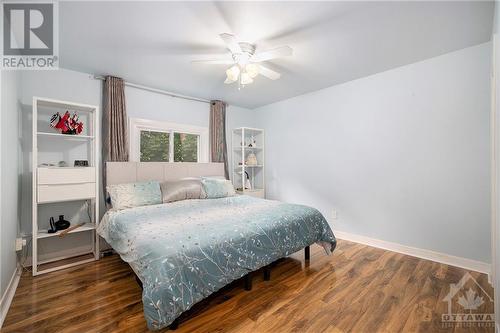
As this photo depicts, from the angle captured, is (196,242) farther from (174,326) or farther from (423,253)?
(423,253)

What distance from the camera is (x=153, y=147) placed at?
359 centimetres

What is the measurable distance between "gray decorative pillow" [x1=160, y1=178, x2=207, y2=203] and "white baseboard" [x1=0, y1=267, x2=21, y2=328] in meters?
1.51

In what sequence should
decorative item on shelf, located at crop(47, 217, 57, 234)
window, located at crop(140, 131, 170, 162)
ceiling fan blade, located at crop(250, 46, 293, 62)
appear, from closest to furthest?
ceiling fan blade, located at crop(250, 46, 293, 62), decorative item on shelf, located at crop(47, 217, 57, 234), window, located at crop(140, 131, 170, 162)

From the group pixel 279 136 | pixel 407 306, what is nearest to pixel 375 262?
pixel 407 306

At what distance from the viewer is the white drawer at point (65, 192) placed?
233 cm

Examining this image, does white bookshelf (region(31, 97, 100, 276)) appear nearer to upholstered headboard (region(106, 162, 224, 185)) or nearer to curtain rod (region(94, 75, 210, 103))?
upholstered headboard (region(106, 162, 224, 185))

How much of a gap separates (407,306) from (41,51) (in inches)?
173

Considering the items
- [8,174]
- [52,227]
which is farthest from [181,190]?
[8,174]

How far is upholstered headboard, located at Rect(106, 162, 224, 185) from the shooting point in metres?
2.97

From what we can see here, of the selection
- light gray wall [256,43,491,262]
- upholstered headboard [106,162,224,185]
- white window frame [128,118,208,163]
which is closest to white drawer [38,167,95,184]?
upholstered headboard [106,162,224,185]

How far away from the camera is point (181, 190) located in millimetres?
3025

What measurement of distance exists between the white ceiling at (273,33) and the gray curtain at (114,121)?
19cm

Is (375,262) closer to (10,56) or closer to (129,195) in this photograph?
(129,195)

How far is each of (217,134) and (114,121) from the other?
171 centimetres
